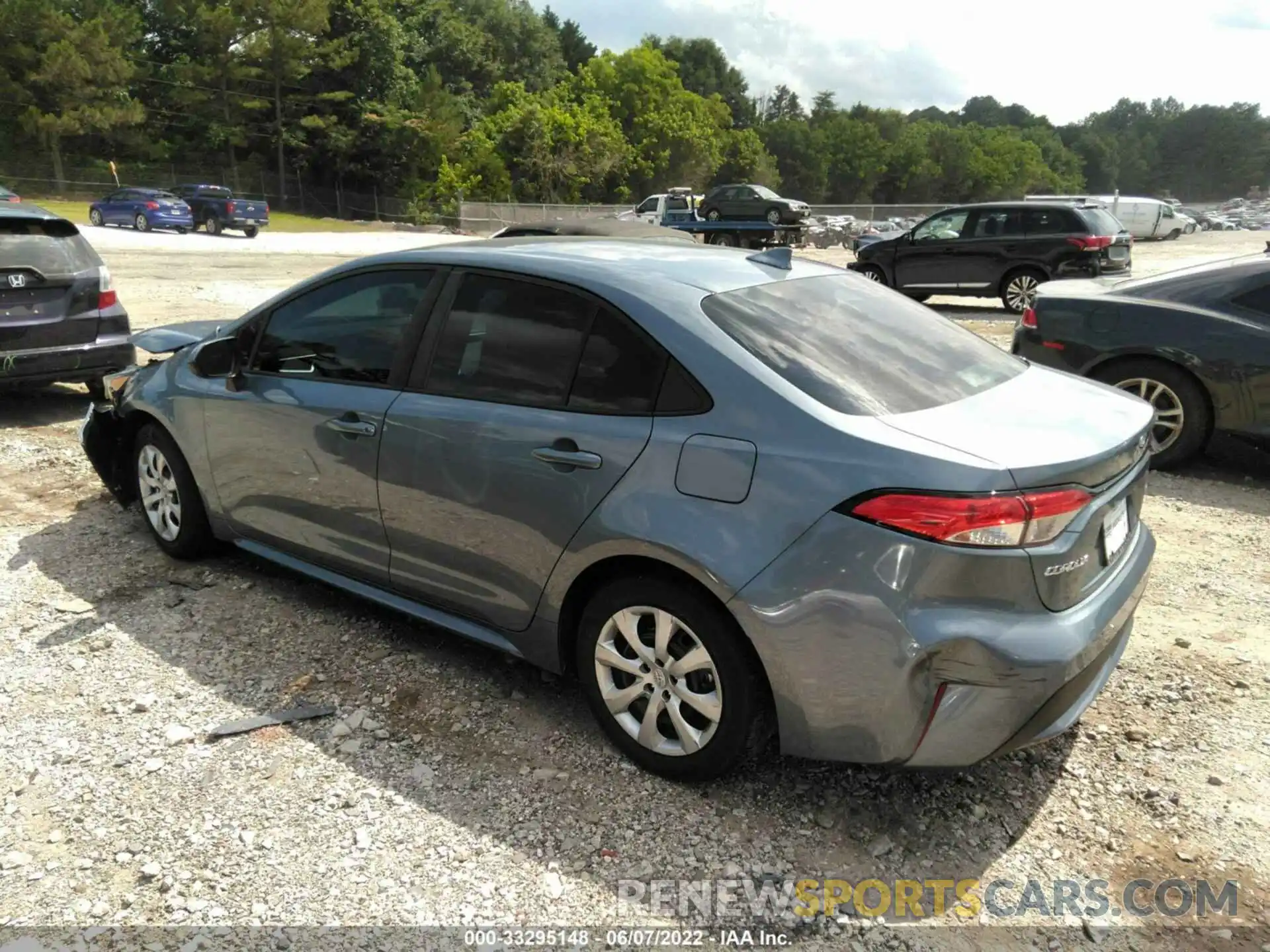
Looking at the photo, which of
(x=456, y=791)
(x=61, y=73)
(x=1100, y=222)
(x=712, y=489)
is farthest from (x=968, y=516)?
(x=61, y=73)

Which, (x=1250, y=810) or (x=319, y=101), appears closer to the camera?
(x=1250, y=810)

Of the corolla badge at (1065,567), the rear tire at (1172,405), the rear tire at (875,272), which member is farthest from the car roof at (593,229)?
the corolla badge at (1065,567)

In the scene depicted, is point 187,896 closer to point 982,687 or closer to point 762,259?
point 982,687

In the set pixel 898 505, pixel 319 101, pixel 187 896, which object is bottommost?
pixel 187 896

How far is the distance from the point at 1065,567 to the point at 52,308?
7.14 m

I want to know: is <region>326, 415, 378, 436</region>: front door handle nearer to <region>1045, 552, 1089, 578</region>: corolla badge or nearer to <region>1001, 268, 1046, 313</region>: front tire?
<region>1045, 552, 1089, 578</region>: corolla badge

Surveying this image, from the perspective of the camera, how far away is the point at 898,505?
95.5 inches

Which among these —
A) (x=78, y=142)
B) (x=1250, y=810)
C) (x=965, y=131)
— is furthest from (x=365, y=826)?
(x=965, y=131)

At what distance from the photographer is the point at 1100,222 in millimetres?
14320

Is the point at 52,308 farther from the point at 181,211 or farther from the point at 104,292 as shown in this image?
the point at 181,211

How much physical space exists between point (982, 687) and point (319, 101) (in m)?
58.9

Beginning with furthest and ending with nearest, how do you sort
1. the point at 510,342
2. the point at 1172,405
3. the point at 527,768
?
the point at 1172,405 < the point at 510,342 < the point at 527,768

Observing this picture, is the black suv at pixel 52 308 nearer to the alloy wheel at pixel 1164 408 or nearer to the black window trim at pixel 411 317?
the black window trim at pixel 411 317

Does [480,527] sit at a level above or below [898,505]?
below
